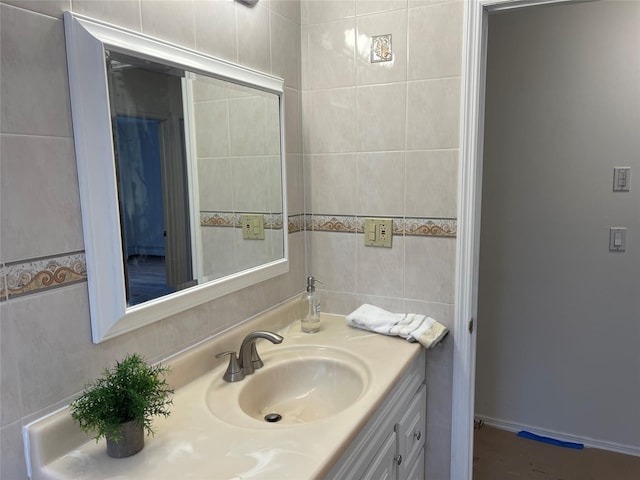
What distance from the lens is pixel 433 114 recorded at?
161 centimetres

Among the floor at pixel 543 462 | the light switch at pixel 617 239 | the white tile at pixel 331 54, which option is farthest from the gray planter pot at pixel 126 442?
the light switch at pixel 617 239

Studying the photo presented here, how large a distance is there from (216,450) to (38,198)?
62 cm

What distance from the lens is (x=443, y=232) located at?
65.1 inches

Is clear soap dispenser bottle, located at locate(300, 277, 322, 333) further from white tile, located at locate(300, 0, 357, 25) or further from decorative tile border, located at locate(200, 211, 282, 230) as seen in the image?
white tile, located at locate(300, 0, 357, 25)

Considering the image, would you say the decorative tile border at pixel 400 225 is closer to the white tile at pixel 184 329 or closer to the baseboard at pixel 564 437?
the white tile at pixel 184 329

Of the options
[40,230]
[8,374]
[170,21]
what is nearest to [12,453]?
[8,374]

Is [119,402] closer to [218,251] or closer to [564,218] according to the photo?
[218,251]

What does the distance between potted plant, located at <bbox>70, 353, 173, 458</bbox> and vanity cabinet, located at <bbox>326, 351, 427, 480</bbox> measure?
16.0 inches

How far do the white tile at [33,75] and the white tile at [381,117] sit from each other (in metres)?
1.04

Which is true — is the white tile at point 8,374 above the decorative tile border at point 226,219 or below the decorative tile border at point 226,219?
below

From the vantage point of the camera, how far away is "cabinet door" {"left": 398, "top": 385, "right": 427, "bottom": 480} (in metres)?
1.49

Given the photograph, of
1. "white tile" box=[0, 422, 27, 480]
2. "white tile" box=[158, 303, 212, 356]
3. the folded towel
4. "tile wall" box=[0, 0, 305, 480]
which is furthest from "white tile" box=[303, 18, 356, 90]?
"white tile" box=[0, 422, 27, 480]

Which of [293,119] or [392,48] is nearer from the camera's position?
[392,48]

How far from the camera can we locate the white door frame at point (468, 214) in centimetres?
152
